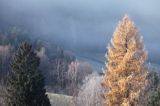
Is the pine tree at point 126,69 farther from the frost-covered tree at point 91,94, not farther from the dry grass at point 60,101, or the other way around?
the dry grass at point 60,101

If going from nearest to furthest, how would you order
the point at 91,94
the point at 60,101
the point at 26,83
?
1. the point at 26,83
2. the point at 91,94
3. the point at 60,101

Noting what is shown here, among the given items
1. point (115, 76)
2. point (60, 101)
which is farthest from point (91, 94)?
point (115, 76)

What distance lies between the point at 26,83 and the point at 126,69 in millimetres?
11207

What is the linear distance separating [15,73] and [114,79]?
10703 mm

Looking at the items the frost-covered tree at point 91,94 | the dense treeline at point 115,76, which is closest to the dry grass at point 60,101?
the frost-covered tree at point 91,94

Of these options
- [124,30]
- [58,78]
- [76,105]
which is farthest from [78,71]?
[124,30]

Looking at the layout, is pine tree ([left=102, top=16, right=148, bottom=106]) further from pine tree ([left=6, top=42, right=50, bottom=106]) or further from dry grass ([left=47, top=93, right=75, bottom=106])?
dry grass ([left=47, top=93, right=75, bottom=106])

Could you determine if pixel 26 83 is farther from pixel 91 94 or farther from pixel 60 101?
pixel 60 101

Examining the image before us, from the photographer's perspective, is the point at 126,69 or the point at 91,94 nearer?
the point at 126,69

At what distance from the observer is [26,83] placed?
35.5 m

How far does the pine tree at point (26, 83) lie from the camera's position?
1399 inches

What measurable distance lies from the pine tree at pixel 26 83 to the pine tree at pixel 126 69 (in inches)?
333

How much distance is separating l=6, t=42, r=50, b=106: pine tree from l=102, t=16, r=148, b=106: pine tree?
27.8ft

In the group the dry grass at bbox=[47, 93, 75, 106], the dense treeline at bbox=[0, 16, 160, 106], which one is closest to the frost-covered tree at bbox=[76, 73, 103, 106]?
the dry grass at bbox=[47, 93, 75, 106]
